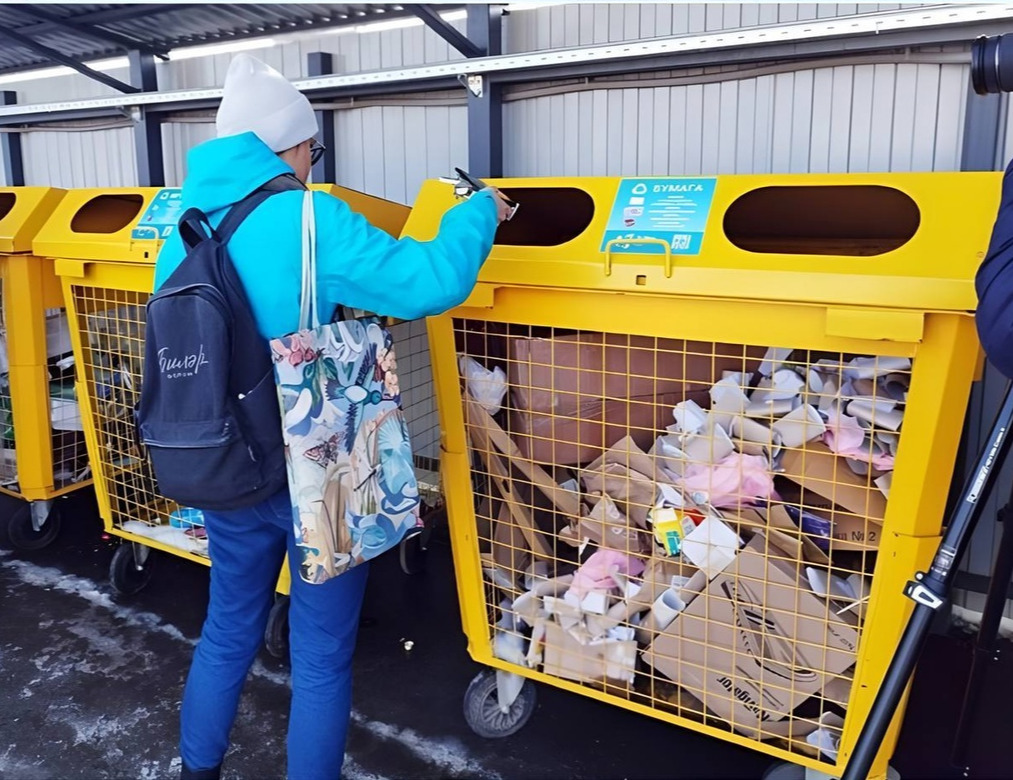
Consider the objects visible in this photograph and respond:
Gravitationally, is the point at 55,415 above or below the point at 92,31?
below

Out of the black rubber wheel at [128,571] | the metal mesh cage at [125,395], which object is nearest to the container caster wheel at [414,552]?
the metal mesh cage at [125,395]

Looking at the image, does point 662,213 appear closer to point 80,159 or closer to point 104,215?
point 104,215

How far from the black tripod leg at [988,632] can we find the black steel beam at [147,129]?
11.3 feet

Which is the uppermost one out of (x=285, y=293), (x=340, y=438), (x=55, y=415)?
(x=285, y=293)

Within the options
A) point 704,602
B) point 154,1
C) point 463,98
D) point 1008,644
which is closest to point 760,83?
point 463,98

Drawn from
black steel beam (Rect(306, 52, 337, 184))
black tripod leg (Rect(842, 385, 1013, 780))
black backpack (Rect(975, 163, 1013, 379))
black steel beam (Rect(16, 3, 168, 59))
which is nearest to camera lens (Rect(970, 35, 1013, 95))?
black backpack (Rect(975, 163, 1013, 379))

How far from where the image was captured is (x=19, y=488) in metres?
2.89

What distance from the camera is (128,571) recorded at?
2641 millimetres

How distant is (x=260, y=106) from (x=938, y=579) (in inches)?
52.3

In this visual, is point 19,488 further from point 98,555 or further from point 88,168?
point 88,168

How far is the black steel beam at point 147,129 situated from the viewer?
11.7 ft

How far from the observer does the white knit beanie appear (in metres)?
1.48

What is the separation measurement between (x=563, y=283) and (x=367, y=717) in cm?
123

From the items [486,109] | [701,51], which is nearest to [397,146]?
[486,109]
